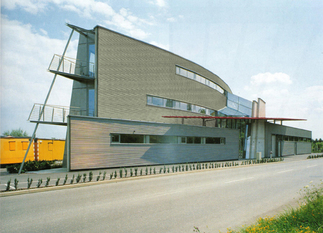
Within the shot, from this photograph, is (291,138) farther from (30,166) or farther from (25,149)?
(30,166)

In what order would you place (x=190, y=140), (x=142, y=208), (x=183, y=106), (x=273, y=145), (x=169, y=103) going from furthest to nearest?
(x=273, y=145) → (x=183, y=106) → (x=169, y=103) → (x=190, y=140) → (x=142, y=208)

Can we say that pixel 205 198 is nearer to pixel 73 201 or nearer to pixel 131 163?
pixel 73 201

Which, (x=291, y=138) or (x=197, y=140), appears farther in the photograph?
(x=291, y=138)

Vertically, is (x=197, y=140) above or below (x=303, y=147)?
above

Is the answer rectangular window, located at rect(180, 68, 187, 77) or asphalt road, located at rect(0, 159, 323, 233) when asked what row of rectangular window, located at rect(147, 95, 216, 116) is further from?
asphalt road, located at rect(0, 159, 323, 233)

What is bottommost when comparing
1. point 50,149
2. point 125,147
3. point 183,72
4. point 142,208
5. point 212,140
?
point 142,208

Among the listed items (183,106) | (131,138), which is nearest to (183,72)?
(183,106)

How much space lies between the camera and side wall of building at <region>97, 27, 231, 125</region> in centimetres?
2119

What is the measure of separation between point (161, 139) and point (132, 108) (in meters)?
4.11

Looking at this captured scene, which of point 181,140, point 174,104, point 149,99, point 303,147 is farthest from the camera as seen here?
point 303,147

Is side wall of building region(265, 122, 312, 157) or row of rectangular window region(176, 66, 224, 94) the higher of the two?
row of rectangular window region(176, 66, 224, 94)

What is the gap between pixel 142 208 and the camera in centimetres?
761

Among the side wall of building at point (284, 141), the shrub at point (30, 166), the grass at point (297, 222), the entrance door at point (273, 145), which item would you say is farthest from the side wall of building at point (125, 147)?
the entrance door at point (273, 145)

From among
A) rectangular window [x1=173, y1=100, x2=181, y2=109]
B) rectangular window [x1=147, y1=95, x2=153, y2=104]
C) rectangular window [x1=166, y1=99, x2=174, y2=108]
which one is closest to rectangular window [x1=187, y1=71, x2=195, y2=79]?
rectangular window [x1=173, y1=100, x2=181, y2=109]
